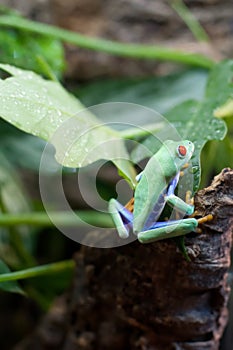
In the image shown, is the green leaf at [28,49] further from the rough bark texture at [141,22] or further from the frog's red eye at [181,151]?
the frog's red eye at [181,151]

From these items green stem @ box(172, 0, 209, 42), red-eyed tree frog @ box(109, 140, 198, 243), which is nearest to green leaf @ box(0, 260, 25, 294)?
red-eyed tree frog @ box(109, 140, 198, 243)

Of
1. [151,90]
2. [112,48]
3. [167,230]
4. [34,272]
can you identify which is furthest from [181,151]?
[151,90]

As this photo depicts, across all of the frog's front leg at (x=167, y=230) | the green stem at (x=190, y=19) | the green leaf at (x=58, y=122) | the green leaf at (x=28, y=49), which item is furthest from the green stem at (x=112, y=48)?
the frog's front leg at (x=167, y=230)

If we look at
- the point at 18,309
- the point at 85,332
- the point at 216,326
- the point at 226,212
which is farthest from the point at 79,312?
the point at 18,309

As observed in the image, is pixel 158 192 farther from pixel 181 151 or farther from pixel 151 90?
pixel 151 90

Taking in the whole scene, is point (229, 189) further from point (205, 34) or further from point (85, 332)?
point (205, 34)

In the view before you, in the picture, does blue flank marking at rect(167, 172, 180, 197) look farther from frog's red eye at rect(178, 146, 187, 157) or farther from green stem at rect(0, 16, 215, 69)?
green stem at rect(0, 16, 215, 69)

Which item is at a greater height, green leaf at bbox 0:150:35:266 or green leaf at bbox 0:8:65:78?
green leaf at bbox 0:8:65:78
